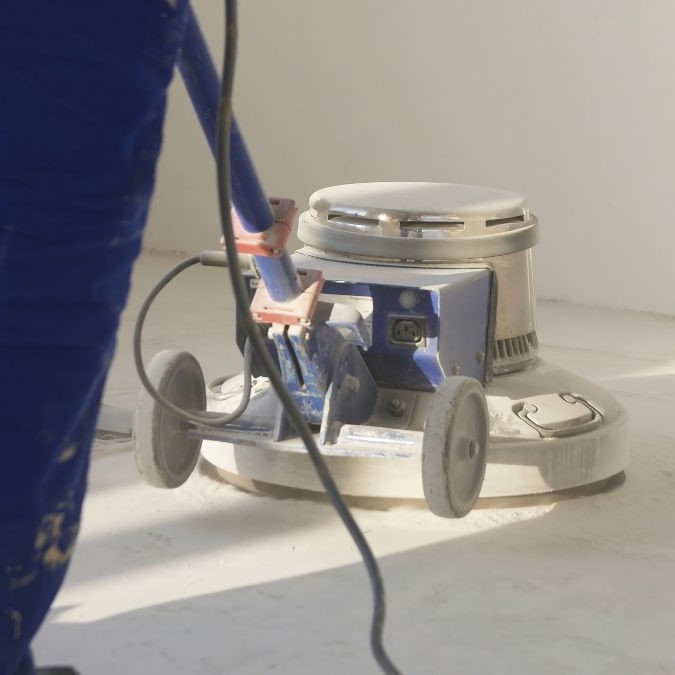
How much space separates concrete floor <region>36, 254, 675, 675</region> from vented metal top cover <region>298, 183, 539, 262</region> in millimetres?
383

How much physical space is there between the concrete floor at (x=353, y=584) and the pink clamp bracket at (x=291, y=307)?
0.33 metres

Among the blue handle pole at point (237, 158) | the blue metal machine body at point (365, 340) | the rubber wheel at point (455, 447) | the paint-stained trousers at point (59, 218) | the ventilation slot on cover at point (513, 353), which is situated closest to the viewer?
the paint-stained trousers at point (59, 218)

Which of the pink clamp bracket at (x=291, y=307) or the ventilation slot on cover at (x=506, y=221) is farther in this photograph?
the ventilation slot on cover at (x=506, y=221)

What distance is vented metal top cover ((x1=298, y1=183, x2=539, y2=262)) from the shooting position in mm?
1731

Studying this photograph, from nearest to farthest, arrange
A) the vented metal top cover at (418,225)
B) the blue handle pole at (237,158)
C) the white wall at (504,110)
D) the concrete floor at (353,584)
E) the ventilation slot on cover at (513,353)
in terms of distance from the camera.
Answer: the blue handle pole at (237,158)
the concrete floor at (353,584)
the vented metal top cover at (418,225)
the ventilation slot on cover at (513,353)
the white wall at (504,110)

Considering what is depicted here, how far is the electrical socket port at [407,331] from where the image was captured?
1623mm

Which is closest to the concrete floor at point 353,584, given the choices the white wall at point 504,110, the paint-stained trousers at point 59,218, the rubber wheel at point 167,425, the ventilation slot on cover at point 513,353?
the rubber wheel at point 167,425

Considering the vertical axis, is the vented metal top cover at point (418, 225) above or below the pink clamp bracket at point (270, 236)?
below

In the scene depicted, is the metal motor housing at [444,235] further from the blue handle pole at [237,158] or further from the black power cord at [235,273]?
the black power cord at [235,273]

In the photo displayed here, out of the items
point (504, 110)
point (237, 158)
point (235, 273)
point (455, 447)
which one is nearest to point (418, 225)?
point (455, 447)

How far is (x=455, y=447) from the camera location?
1.47 metres

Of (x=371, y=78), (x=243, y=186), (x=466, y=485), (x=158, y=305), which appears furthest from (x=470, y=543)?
(x=371, y=78)

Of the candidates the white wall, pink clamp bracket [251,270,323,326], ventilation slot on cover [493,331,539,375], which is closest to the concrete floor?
ventilation slot on cover [493,331,539,375]

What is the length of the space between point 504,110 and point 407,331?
1.74m
